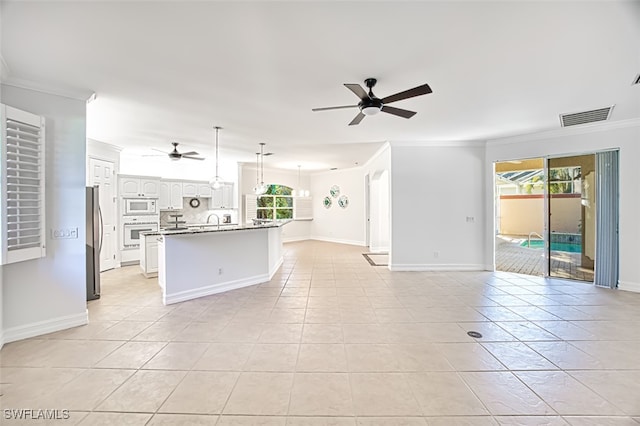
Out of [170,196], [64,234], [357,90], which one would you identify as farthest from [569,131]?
[170,196]

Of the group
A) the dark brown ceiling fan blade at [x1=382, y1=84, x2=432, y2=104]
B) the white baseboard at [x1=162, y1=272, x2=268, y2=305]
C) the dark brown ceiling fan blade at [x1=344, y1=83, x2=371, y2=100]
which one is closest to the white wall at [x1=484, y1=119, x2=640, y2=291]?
the dark brown ceiling fan blade at [x1=382, y1=84, x2=432, y2=104]

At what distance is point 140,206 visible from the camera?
259 inches

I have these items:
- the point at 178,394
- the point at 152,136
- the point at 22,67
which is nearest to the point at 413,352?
the point at 178,394

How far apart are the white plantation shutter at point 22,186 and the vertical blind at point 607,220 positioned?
26.6 feet

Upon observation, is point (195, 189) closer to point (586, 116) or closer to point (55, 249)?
point (55, 249)

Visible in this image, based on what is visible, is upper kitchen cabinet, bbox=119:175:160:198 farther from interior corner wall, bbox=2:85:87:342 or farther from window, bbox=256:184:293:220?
window, bbox=256:184:293:220

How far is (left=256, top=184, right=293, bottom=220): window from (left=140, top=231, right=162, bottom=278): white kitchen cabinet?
15.4ft

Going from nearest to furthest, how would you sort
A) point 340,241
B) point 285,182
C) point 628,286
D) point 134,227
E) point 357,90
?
point 357,90 → point 628,286 → point 134,227 → point 340,241 → point 285,182

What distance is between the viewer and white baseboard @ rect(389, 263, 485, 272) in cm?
592

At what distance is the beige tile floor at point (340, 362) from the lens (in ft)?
6.18

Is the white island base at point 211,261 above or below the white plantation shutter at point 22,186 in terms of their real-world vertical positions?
below

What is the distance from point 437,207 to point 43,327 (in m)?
6.46

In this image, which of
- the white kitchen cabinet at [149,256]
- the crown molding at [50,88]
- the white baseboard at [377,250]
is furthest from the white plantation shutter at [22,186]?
the white baseboard at [377,250]

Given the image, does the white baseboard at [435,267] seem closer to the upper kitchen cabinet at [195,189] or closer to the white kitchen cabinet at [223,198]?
the white kitchen cabinet at [223,198]
